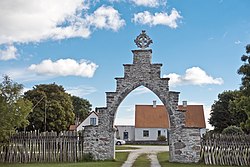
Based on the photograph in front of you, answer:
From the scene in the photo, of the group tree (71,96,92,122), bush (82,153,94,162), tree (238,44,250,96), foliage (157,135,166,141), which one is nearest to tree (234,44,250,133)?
tree (238,44,250,96)

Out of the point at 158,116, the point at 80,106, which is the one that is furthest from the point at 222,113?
the point at 80,106

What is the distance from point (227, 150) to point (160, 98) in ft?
15.1

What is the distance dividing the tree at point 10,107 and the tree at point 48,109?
69.8 ft

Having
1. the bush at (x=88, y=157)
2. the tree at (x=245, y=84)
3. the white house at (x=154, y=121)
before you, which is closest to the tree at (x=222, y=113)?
the white house at (x=154, y=121)

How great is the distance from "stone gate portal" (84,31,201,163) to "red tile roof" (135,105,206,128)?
108ft

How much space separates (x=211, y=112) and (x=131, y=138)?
15136 mm

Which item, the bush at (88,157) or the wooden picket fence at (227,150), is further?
the bush at (88,157)

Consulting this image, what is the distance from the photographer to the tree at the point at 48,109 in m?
44.2

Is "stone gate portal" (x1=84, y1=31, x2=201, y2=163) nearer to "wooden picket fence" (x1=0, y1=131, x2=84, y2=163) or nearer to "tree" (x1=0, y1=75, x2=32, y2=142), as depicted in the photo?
"wooden picket fence" (x1=0, y1=131, x2=84, y2=163)

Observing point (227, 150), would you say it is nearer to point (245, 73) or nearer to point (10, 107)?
point (245, 73)

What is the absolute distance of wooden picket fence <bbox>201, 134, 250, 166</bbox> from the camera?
793 inches

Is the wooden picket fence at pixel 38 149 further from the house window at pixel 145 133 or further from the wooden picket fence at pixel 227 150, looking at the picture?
the house window at pixel 145 133

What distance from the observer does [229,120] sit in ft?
152

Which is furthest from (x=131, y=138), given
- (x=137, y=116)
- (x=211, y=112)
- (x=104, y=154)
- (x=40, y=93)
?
(x=104, y=154)
